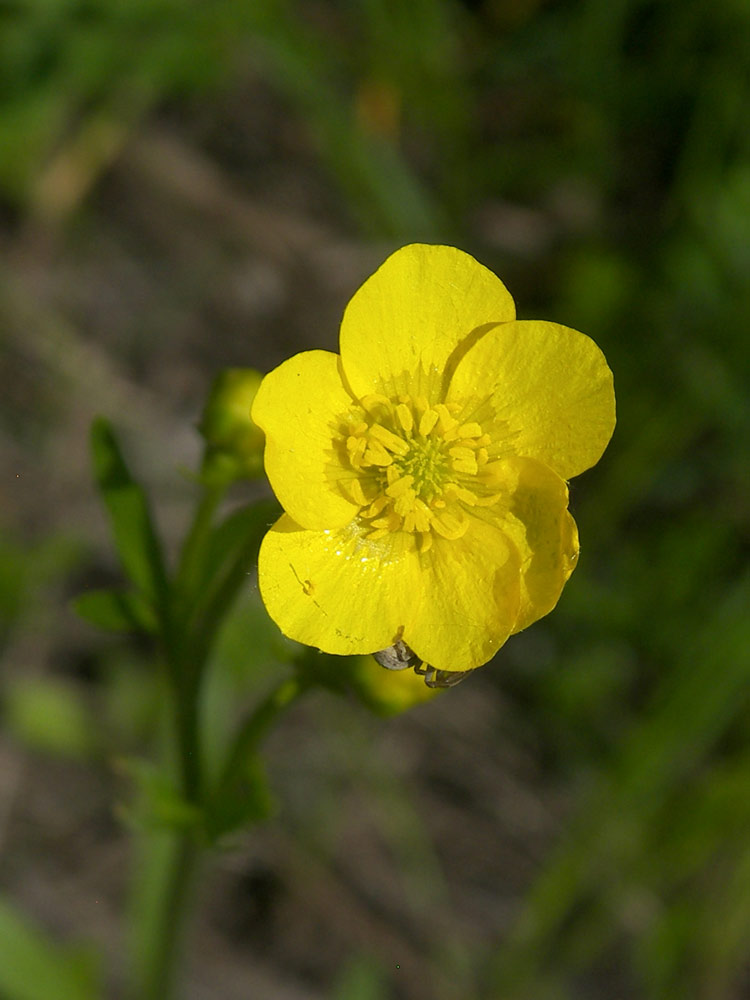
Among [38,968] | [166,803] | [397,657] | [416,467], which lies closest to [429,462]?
[416,467]

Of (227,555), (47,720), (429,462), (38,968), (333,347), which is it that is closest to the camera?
(429,462)

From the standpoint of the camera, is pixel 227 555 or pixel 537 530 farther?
pixel 227 555

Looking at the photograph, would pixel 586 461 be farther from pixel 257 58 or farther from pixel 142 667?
pixel 257 58

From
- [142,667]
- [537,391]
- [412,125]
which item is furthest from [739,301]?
[142,667]

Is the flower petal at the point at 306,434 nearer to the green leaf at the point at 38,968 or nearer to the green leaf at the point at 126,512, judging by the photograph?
the green leaf at the point at 126,512

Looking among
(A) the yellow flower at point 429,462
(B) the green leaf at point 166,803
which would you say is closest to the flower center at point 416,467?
(A) the yellow flower at point 429,462

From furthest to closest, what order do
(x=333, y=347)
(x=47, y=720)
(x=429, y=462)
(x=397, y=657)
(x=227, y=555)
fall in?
(x=333, y=347) < (x=47, y=720) < (x=227, y=555) < (x=429, y=462) < (x=397, y=657)

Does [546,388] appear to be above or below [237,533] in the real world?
above

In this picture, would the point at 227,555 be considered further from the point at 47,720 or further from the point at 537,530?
the point at 47,720
